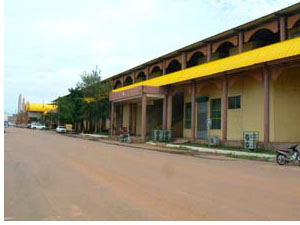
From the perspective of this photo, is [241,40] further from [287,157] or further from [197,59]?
[287,157]

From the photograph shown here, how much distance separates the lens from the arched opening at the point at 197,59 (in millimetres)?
37850

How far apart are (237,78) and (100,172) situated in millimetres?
17932

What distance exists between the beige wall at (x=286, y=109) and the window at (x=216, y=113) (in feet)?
21.5

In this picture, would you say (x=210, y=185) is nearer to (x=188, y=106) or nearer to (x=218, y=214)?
(x=218, y=214)

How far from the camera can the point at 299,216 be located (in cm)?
649

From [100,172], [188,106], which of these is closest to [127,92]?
[188,106]

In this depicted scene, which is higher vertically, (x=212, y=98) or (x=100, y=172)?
(x=212, y=98)

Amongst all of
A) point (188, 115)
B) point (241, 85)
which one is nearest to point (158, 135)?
point (188, 115)

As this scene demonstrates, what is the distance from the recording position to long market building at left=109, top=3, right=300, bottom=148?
23.9m

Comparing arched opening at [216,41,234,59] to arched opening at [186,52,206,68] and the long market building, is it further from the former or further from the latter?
arched opening at [186,52,206,68]

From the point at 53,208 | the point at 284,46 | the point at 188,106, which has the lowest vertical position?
the point at 53,208

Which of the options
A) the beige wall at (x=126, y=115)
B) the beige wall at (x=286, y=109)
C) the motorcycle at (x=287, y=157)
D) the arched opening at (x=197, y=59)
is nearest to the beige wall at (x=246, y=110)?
the beige wall at (x=286, y=109)

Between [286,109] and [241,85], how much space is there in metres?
4.79

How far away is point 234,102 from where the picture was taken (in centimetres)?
3028
